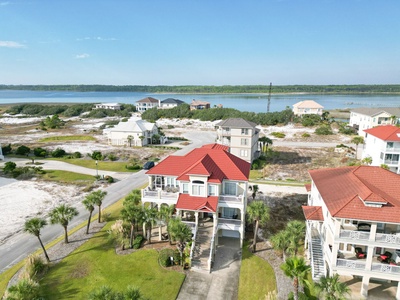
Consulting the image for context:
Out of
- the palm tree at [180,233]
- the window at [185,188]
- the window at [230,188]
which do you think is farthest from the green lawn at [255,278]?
the window at [185,188]

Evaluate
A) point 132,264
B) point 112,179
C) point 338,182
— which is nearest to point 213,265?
point 132,264

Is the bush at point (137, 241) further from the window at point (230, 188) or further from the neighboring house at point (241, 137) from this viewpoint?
the neighboring house at point (241, 137)

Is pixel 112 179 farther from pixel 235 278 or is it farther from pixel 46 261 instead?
pixel 235 278

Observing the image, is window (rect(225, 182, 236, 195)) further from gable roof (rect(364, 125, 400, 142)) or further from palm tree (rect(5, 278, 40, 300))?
gable roof (rect(364, 125, 400, 142))

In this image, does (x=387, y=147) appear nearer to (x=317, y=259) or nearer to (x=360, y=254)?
(x=360, y=254)

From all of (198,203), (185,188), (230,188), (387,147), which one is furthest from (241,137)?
(198,203)

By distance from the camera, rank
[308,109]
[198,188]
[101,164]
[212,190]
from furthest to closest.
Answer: [308,109] → [101,164] → [198,188] → [212,190]

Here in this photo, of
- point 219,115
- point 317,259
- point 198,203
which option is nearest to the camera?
point 317,259

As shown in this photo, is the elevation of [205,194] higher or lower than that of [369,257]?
higher
